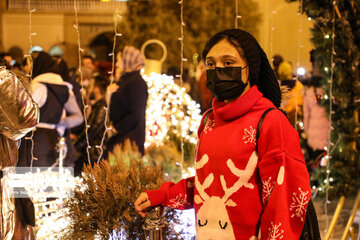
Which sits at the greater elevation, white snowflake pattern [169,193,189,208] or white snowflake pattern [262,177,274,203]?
white snowflake pattern [262,177,274,203]

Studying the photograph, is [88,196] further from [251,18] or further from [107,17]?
[107,17]

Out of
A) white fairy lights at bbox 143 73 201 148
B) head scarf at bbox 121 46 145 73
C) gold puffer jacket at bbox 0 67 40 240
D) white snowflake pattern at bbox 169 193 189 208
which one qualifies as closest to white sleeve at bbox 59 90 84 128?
head scarf at bbox 121 46 145 73

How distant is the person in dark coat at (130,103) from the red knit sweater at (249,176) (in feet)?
12.6

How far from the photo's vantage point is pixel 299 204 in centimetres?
222

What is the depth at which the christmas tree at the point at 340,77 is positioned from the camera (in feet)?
18.9

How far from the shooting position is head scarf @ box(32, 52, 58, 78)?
19.0 feet

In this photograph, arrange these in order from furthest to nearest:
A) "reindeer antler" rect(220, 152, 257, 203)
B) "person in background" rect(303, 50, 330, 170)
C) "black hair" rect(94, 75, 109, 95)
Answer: "black hair" rect(94, 75, 109, 95), "person in background" rect(303, 50, 330, 170), "reindeer antler" rect(220, 152, 257, 203)

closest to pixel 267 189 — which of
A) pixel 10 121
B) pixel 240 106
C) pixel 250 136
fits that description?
pixel 250 136

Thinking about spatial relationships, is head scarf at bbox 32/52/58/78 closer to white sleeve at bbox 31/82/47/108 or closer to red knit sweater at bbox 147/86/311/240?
white sleeve at bbox 31/82/47/108

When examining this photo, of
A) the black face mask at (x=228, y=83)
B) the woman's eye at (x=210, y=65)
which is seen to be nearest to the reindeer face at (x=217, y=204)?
the black face mask at (x=228, y=83)

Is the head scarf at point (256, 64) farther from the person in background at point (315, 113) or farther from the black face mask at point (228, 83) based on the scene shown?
the person in background at point (315, 113)

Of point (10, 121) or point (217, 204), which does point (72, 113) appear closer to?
point (10, 121)

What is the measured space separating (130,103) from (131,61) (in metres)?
0.48

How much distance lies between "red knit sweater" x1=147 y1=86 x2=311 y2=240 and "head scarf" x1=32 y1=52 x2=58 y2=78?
366 centimetres
